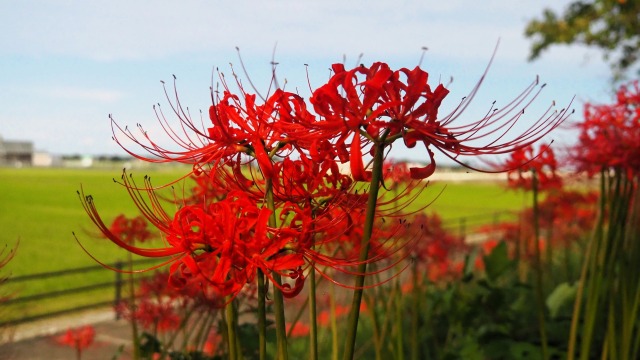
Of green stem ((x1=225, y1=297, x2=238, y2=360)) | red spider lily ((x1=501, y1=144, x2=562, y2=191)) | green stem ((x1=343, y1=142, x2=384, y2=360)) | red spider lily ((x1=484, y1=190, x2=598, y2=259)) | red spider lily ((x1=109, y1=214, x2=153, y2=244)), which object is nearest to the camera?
green stem ((x1=343, y1=142, x2=384, y2=360))

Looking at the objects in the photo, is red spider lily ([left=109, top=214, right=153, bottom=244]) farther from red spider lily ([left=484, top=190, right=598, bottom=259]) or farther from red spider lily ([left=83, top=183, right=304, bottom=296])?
red spider lily ([left=484, top=190, right=598, bottom=259])

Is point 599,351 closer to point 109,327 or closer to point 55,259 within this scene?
point 109,327

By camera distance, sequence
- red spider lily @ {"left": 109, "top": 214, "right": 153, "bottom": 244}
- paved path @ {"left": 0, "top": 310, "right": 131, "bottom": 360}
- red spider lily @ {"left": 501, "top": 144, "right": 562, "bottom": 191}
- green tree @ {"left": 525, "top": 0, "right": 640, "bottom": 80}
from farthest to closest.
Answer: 1. green tree @ {"left": 525, "top": 0, "right": 640, "bottom": 80}
2. paved path @ {"left": 0, "top": 310, "right": 131, "bottom": 360}
3. red spider lily @ {"left": 501, "top": 144, "right": 562, "bottom": 191}
4. red spider lily @ {"left": 109, "top": 214, "right": 153, "bottom": 244}

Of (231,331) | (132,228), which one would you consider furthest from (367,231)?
(132,228)

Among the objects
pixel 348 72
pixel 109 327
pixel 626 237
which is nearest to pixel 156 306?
pixel 348 72

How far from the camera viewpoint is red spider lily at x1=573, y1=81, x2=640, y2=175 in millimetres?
3373

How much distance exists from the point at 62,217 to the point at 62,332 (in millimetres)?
32156

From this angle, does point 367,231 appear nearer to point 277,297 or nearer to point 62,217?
point 277,297

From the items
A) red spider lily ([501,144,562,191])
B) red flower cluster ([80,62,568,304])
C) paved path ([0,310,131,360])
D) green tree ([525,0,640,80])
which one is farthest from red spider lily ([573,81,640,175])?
green tree ([525,0,640,80])

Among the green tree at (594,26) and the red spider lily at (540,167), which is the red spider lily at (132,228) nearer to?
the red spider lily at (540,167)

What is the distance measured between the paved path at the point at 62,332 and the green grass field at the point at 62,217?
0.59m

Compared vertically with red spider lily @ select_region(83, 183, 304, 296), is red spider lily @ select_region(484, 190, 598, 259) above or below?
below

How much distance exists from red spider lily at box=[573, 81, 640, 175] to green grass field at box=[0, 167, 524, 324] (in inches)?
30.1

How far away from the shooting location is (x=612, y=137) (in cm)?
346
